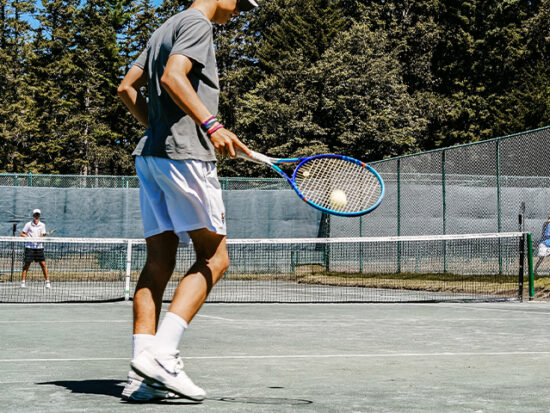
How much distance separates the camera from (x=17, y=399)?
3307 mm

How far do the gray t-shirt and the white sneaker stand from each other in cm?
83

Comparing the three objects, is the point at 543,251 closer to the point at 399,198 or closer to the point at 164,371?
the point at 399,198

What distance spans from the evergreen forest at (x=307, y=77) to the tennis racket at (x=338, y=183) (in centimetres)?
3072

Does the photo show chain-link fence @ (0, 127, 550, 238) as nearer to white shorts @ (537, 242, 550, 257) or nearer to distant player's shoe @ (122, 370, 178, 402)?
white shorts @ (537, 242, 550, 257)

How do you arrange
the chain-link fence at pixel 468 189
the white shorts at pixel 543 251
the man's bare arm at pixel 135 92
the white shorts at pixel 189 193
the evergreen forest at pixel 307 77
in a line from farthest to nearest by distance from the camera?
the evergreen forest at pixel 307 77, the chain-link fence at pixel 468 189, the white shorts at pixel 543 251, the man's bare arm at pixel 135 92, the white shorts at pixel 189 193

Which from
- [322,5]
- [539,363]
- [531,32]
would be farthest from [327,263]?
[531,32]

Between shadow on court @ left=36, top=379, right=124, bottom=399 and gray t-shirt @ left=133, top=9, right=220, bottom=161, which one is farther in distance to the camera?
shadow on court @ left=36, top=379, right=124, bottom=399

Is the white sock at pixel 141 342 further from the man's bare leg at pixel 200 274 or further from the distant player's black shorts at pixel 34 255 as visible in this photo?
the distant player's black shorts at pixel 34 255

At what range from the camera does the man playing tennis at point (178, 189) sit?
3.28 metres

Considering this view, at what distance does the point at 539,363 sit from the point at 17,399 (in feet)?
9.83

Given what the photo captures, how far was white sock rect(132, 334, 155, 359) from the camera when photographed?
333 centimetres

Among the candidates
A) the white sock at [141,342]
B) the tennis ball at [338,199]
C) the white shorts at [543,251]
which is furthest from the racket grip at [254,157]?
the white shorts at [543,251]

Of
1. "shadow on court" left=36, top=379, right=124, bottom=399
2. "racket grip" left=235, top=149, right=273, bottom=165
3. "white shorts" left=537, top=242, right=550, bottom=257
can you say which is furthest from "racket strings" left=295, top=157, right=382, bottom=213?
"white shorts" left=537, top=242, right=550, bottom=257

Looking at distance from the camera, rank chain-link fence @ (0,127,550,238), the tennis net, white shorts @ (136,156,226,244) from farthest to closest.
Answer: chain-link fence @ (0,127,550,238) < the tennis net < white shorts @ (136,156,226,244)
